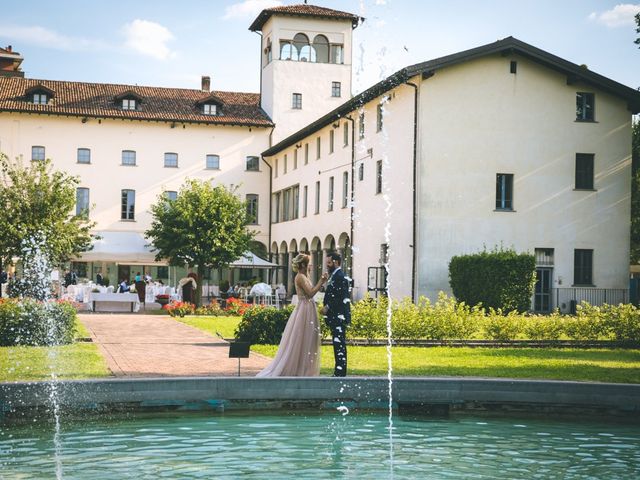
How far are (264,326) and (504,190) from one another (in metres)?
16.3

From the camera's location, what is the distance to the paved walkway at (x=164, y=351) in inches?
560

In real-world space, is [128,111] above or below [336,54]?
below

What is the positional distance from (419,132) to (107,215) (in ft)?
97.6

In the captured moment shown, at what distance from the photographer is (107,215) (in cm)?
5712

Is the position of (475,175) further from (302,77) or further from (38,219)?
(302,77)

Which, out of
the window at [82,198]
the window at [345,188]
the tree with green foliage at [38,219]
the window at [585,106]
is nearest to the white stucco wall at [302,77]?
the window at [82,198]

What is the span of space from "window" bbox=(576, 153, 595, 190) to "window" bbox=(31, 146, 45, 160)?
Result: 34200 mm

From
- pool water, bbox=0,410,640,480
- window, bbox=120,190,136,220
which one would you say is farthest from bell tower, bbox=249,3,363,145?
pool water, bbox=0,410,640,480

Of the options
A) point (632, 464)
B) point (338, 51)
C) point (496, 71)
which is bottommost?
point (632, 464)

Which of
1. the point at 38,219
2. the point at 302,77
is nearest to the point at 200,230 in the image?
the point at 38,219

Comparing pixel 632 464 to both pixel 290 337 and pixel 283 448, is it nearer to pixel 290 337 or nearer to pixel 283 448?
pixel 283 448

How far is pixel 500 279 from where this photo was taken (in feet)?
98.0

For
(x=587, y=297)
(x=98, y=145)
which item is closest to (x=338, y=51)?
(x=98, y=145)

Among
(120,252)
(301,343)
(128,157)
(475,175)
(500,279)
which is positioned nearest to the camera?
(301,343)
